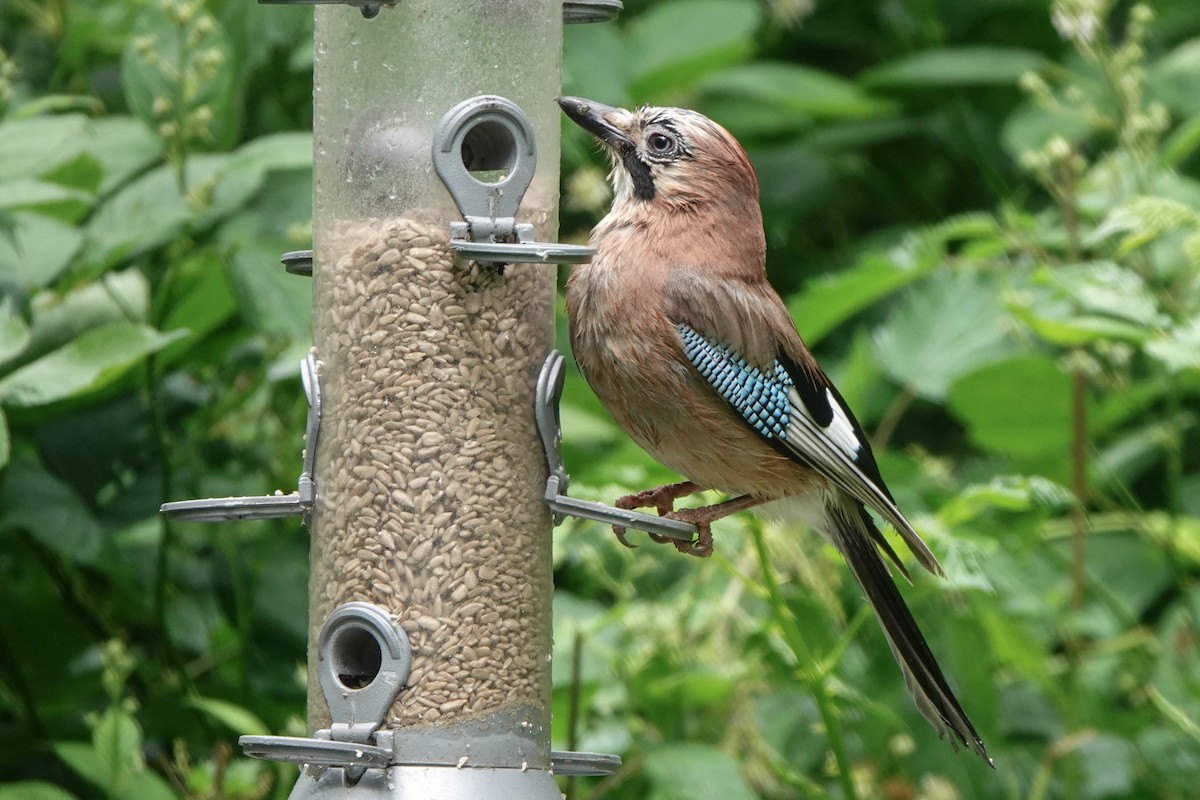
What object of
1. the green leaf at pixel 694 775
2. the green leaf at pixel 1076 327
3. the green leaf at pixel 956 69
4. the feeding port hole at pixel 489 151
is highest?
the green leaf at pixel 956 69

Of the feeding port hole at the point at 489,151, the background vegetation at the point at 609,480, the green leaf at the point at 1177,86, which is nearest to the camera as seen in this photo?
the feeding port hole at the point at 489,151

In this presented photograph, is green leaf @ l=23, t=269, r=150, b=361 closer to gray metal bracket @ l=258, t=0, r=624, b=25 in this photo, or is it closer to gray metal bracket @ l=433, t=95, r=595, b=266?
gray metal bracket @ l=433, t=95, r=595, b=266

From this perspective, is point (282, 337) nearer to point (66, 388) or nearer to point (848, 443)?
point (66, 388)

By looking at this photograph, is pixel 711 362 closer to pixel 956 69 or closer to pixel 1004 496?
pixel 1004 496

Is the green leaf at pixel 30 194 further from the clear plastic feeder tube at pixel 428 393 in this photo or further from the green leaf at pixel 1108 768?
the green leaf at pixel 1108 768

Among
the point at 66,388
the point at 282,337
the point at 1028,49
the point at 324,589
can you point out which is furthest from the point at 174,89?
the point at 1028,49

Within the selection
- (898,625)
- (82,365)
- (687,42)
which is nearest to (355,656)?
(82,365)

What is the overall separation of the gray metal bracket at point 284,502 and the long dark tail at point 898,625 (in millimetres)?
1362

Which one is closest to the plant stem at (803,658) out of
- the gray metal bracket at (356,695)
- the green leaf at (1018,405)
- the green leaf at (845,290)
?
the gray metal bracket at (356,695)

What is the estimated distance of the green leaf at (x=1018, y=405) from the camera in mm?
5188

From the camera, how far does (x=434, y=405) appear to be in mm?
3543

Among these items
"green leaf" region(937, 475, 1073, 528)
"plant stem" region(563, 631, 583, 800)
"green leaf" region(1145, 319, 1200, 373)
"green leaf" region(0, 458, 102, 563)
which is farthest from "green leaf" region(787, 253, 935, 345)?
"green leaf" region(0, 458, 102, 563)

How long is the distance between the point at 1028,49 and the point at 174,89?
172 inches

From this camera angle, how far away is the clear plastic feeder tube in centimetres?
348
